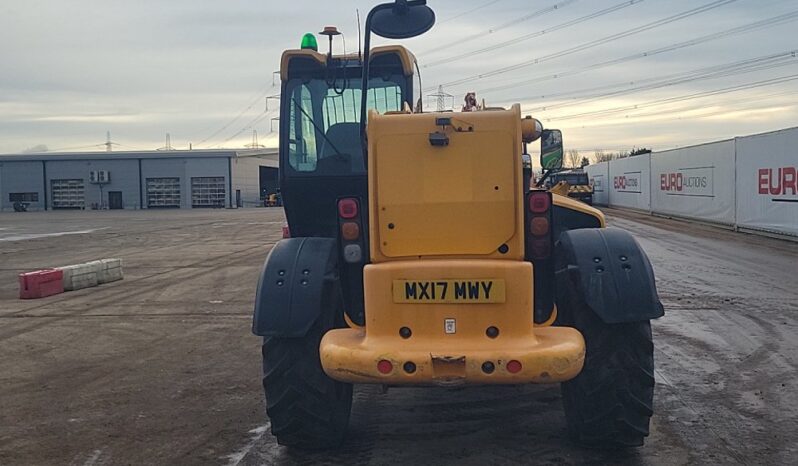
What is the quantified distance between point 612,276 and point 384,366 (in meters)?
1.61

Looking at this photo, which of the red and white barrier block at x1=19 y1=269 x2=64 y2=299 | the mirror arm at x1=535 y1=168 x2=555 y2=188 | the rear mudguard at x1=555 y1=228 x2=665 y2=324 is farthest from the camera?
the red and white barrier block at x1=19 y1=269 x2=64 y2=299

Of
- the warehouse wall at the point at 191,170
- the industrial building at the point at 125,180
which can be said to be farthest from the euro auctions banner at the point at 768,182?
the warehouse wall at the point at 191,170

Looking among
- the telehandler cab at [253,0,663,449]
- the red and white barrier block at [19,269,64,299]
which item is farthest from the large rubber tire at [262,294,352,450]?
the red and white barrier block at [19,269,64,299]

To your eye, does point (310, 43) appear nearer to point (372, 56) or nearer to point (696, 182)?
point (372, 56)

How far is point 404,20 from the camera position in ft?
17.0

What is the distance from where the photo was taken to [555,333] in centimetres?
493

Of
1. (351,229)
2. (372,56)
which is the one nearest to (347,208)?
(351,229)

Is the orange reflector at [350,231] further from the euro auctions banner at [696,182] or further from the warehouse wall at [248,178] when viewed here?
the warehouse wall at [248,178]

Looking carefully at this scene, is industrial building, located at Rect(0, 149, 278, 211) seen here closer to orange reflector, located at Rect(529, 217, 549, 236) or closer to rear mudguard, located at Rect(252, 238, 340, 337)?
rear mudguard, located at Rect(252, 238, 340, 337)

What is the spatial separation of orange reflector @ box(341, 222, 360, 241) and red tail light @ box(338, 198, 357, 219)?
6 centimetres

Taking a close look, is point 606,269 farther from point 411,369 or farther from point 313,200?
point 313,200

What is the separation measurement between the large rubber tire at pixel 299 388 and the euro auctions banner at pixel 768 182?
61.8ft

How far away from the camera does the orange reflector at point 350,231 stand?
5375 millimetres

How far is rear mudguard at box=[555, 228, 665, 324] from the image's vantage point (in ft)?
16.3
